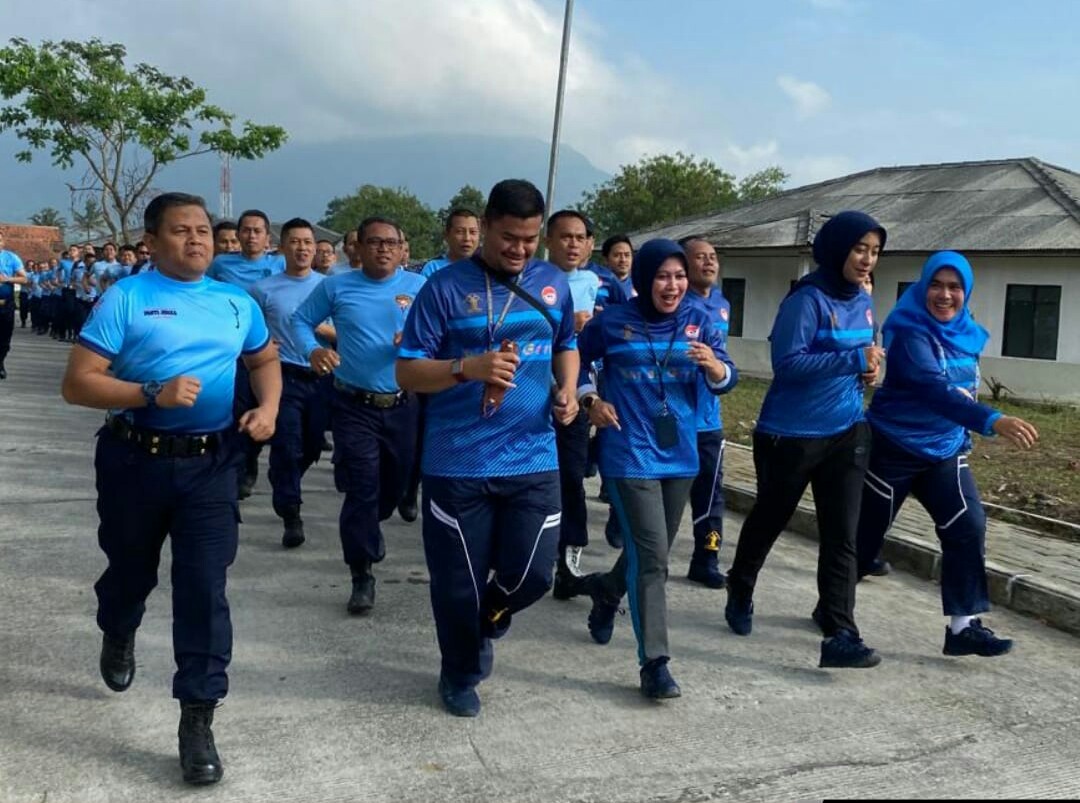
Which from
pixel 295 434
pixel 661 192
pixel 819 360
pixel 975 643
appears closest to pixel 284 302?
pixel 295 434

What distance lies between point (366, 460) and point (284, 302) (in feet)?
6.57

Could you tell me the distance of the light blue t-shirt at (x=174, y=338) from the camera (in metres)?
3.25

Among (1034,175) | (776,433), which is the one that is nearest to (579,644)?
(776,433)

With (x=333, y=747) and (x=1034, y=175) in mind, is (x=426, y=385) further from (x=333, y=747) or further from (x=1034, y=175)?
(x=1034, y=175)

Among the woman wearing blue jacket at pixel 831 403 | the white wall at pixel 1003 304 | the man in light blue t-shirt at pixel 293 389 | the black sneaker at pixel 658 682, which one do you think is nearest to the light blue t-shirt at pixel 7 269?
the man in light blue t-shirt at pixel 293 389

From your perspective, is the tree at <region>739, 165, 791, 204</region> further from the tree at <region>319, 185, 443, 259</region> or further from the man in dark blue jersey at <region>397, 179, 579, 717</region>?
the man in dark blue jersey at <region>397, 179, 579, 717</region>

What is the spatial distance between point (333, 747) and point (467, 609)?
0.70 m

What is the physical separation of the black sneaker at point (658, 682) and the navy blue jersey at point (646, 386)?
2.50 ft

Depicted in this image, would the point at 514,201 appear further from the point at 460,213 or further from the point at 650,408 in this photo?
the point at 460,213

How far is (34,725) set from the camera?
3.51 m

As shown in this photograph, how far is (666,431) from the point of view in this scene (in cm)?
418

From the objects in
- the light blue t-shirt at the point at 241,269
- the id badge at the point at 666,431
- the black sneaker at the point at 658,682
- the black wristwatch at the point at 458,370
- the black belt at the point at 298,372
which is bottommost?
the black sneaker at the point at 658,682

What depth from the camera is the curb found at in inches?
203

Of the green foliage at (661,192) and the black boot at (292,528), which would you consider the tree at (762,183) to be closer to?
the green foliage at (661,192)
